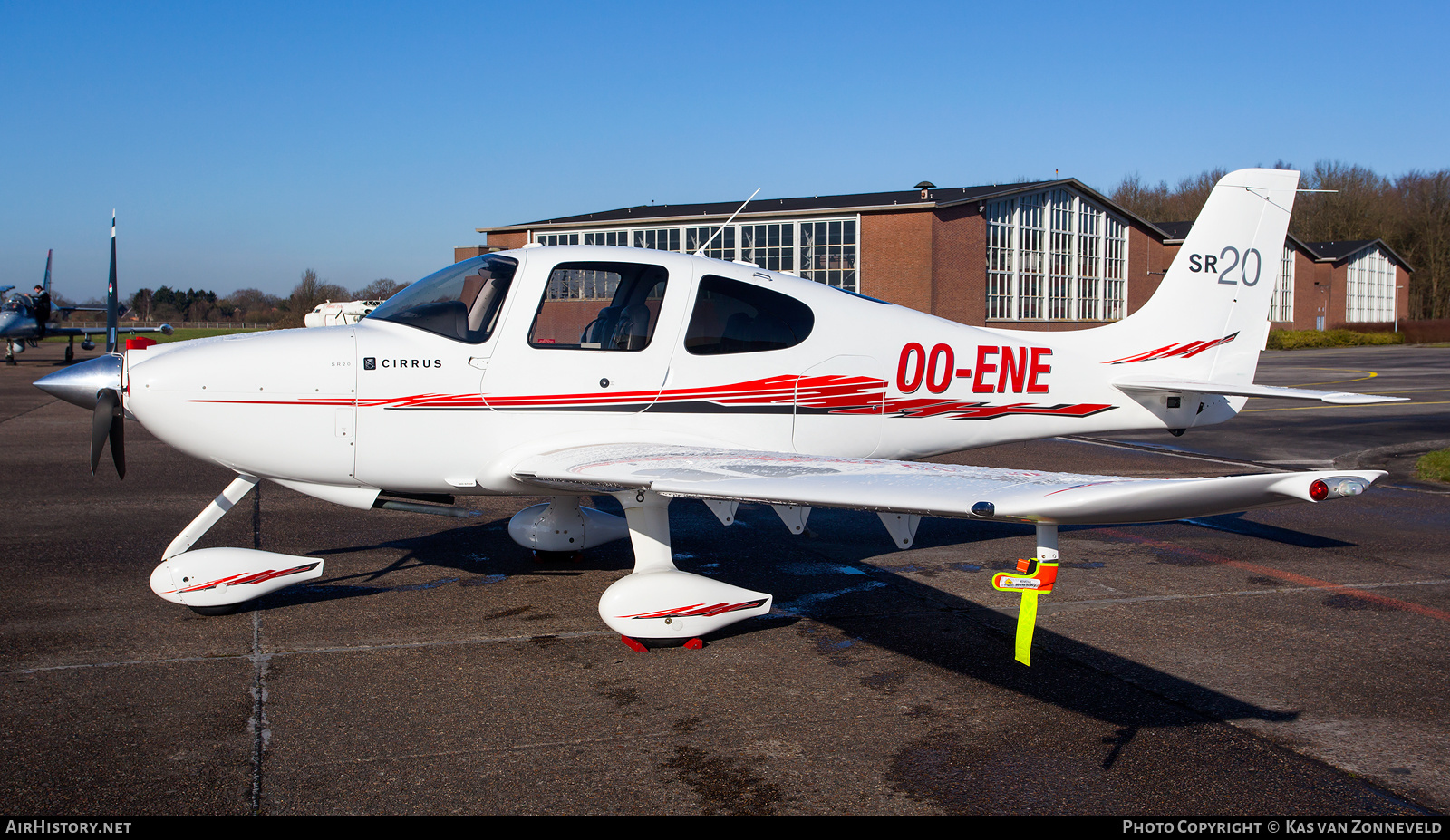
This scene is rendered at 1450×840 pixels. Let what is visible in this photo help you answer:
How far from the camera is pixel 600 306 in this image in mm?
6195

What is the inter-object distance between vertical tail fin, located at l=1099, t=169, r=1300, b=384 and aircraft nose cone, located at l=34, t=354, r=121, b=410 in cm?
698

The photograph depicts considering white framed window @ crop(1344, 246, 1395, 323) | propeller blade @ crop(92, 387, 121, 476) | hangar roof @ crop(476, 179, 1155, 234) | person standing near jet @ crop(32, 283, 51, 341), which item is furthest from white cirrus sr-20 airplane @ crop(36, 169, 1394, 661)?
white framed window @ crop(1344, 246, 1395, 323)

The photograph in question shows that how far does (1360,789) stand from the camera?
3623 millimetres

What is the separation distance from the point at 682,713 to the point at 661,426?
2.13 m

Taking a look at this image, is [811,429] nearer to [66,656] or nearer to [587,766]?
[587,766]

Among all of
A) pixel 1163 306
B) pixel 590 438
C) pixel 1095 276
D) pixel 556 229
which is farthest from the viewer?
pixel 1095 276

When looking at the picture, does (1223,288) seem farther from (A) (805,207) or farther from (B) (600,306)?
(A) (805,207)

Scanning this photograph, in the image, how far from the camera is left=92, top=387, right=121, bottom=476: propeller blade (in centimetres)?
536

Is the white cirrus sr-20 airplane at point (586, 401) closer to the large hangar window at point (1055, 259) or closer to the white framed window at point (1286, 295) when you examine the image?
the large hangar window at point (1055, 259)

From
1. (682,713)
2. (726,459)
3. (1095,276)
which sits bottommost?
(682,713)

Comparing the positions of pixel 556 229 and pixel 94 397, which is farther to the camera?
pixel 556 229

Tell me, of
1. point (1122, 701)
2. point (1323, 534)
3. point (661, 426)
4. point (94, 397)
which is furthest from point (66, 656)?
point (1323, 534)

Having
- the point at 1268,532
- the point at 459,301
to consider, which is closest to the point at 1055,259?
the point at 1268,532

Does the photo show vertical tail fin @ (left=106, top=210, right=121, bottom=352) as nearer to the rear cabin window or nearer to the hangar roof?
the rear cabin window
